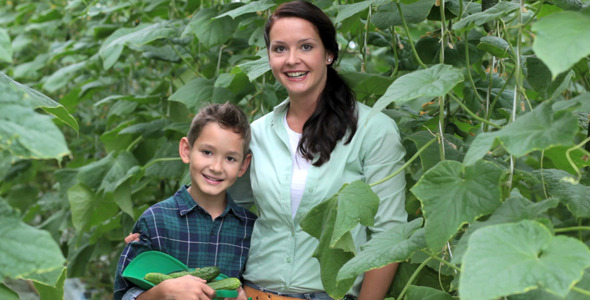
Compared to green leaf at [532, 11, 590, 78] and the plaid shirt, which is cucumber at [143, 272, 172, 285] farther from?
green leaf at [532, 11, 590, 78]

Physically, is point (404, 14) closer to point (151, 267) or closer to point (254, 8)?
point (254, 8)

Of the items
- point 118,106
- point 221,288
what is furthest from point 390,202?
point 118,106

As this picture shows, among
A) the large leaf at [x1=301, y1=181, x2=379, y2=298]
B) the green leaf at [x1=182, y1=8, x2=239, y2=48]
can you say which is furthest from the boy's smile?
the green leaf at [x1=182, y1=8, x2=239, y2=48]

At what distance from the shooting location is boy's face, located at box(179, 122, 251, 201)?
1936 mm

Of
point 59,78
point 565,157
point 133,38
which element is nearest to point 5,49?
point 565,157

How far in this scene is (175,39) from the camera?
3029 mm

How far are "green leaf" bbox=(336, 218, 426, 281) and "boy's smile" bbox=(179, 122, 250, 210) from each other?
0.62m

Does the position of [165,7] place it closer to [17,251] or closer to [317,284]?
[317,284]

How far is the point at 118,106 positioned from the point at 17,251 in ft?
8.10

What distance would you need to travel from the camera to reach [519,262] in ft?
3.22

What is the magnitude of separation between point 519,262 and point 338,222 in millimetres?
489

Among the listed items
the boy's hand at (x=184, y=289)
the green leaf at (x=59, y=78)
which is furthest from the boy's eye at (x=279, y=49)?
the green leaf at (x=59, y=78)

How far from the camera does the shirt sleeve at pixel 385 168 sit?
1.80m

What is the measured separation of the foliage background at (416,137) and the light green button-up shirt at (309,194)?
122mm
